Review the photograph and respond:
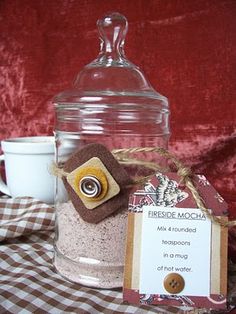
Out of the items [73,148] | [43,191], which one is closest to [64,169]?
[73,148]

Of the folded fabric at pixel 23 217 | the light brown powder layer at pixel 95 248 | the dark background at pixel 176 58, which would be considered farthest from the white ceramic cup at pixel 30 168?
the light brown powder layer at pixel 95 248

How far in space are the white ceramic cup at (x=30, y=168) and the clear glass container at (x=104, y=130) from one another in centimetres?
21

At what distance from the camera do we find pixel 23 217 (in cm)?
64

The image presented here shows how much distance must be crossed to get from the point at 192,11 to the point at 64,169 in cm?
40

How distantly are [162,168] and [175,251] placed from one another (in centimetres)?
11

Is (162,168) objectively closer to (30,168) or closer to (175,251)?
(175,251)

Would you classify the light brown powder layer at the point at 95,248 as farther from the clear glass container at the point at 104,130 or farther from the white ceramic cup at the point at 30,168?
the white ceramic cup at the point at 30,168

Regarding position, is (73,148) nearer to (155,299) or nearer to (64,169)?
(64,169)

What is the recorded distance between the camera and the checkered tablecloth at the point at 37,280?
0.42 m

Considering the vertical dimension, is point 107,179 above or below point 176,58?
below

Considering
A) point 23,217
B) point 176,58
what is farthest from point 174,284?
point 176,58

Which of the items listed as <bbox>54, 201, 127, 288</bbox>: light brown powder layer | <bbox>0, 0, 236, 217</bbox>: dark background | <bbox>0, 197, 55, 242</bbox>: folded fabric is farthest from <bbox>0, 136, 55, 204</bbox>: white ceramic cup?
<bbox>54, 201, 127, 288</bbox>: light brown powder layer

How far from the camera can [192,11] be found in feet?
2.36

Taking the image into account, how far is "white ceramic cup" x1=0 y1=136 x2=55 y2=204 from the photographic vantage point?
73 centimetres
